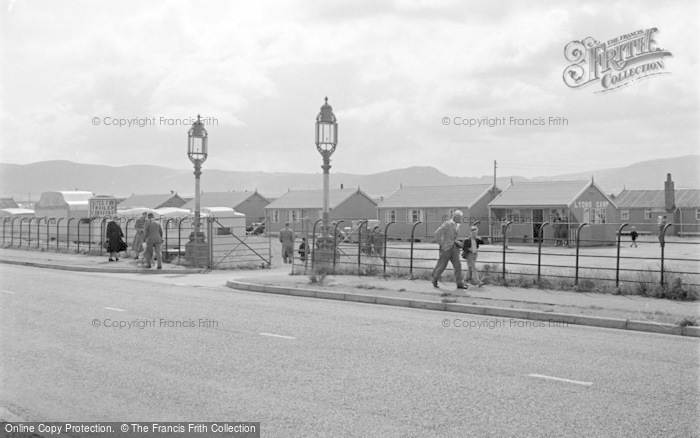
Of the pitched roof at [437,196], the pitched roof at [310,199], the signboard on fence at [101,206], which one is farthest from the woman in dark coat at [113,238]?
the pitched roof at [310,199]

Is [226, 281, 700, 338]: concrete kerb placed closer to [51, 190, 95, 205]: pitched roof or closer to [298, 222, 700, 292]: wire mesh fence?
[298, 222, 700, 292]: wire mesh fence

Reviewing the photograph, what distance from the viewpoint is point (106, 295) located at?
15.8 m

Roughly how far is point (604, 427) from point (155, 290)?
510 inches

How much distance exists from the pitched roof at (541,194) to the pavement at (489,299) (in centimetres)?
3056

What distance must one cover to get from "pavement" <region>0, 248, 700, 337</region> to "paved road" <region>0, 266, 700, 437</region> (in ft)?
2.01

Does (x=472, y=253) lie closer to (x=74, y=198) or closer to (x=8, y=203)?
(x=74, y=198)

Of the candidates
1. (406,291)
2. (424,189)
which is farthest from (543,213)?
(406,291)

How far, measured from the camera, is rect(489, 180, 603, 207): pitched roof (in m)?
48.4

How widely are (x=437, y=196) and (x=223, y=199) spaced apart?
94.6ft

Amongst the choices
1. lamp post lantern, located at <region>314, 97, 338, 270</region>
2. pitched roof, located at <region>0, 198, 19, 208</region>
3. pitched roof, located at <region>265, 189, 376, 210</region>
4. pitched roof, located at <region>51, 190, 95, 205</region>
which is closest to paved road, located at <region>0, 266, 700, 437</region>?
lamp post lantern, located at <region>314, 97, 338, 270</region>

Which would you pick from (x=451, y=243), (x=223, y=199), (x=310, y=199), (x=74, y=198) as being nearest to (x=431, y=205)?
(x=310, y=199)

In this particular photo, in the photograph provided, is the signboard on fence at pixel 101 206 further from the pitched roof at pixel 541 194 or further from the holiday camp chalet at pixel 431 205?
the pitched roof at pixel 541 194

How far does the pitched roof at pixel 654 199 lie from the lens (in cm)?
6638

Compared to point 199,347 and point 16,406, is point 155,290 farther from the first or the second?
point 16,406
